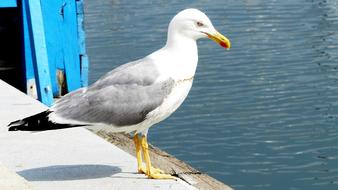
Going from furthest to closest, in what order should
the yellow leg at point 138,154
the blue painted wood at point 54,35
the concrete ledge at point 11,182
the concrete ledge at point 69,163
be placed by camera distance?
the blue painted wood at point 54,35 → the yellow leg at point 138,154 → the concrete ledge at point 69,163 → the concrete ledge at point 11,182

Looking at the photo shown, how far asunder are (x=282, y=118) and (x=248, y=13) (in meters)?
13.7

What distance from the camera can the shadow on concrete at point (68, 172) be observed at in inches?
225

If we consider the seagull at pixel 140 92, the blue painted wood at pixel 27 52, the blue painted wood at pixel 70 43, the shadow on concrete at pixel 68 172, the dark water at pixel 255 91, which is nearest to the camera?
the seagull at pixel 140 92

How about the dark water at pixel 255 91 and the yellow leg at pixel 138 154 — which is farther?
the dark water at pixel 255 91

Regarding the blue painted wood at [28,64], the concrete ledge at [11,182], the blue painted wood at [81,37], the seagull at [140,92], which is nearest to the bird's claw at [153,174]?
the seagull at [140,92]

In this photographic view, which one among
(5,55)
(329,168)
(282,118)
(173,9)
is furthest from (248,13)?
(5,55)

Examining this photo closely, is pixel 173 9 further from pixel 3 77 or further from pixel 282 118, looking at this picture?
pixel 3 77

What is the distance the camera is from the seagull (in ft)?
17.9

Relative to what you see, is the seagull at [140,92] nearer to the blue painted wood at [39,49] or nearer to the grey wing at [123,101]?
the grey wing at [123,101]

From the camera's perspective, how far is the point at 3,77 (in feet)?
34.8

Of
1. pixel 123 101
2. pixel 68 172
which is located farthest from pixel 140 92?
pixel 68 172

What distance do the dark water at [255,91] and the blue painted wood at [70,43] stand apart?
3.38 m

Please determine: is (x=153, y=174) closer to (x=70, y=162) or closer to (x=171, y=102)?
(x=171, y=102)

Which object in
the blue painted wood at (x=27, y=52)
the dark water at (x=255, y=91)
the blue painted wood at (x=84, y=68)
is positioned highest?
the blue painted wood at (x=27, y=52)
